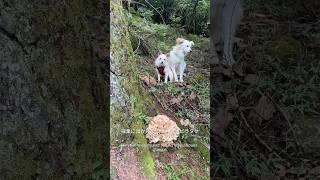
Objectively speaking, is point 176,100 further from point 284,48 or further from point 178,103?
point 284,48

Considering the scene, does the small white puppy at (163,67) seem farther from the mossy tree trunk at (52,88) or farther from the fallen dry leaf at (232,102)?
the fallen dry leaf at (232,102)

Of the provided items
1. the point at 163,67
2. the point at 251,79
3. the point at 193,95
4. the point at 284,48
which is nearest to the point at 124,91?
the point at 163,67

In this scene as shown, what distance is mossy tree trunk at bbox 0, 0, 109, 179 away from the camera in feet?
6.88

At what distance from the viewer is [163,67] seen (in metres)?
2.44

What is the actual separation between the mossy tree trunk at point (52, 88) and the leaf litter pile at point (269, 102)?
583 millimetres

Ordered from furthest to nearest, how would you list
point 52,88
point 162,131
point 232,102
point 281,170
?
point 232,102, point 281,170, point 162,131, point 52,88

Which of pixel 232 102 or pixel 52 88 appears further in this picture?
pixel 232 102

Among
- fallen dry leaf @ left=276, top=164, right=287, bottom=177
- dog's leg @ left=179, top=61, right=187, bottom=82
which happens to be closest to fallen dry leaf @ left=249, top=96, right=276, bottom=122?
fallen dry leaf @ left=276, top=164, right=287, bottom=177

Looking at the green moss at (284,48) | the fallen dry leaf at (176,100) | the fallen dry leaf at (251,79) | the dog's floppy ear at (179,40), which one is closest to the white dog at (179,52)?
the dog's floppy ear at (179,40)

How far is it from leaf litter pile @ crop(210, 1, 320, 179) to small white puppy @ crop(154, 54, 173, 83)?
274 mm

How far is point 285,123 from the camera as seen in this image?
278cm

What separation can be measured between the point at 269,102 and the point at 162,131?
69 centimetres

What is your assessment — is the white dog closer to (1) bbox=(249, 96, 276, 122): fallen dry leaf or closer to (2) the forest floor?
(2) the forest floor

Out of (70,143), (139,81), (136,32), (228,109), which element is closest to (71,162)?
(70,143)
